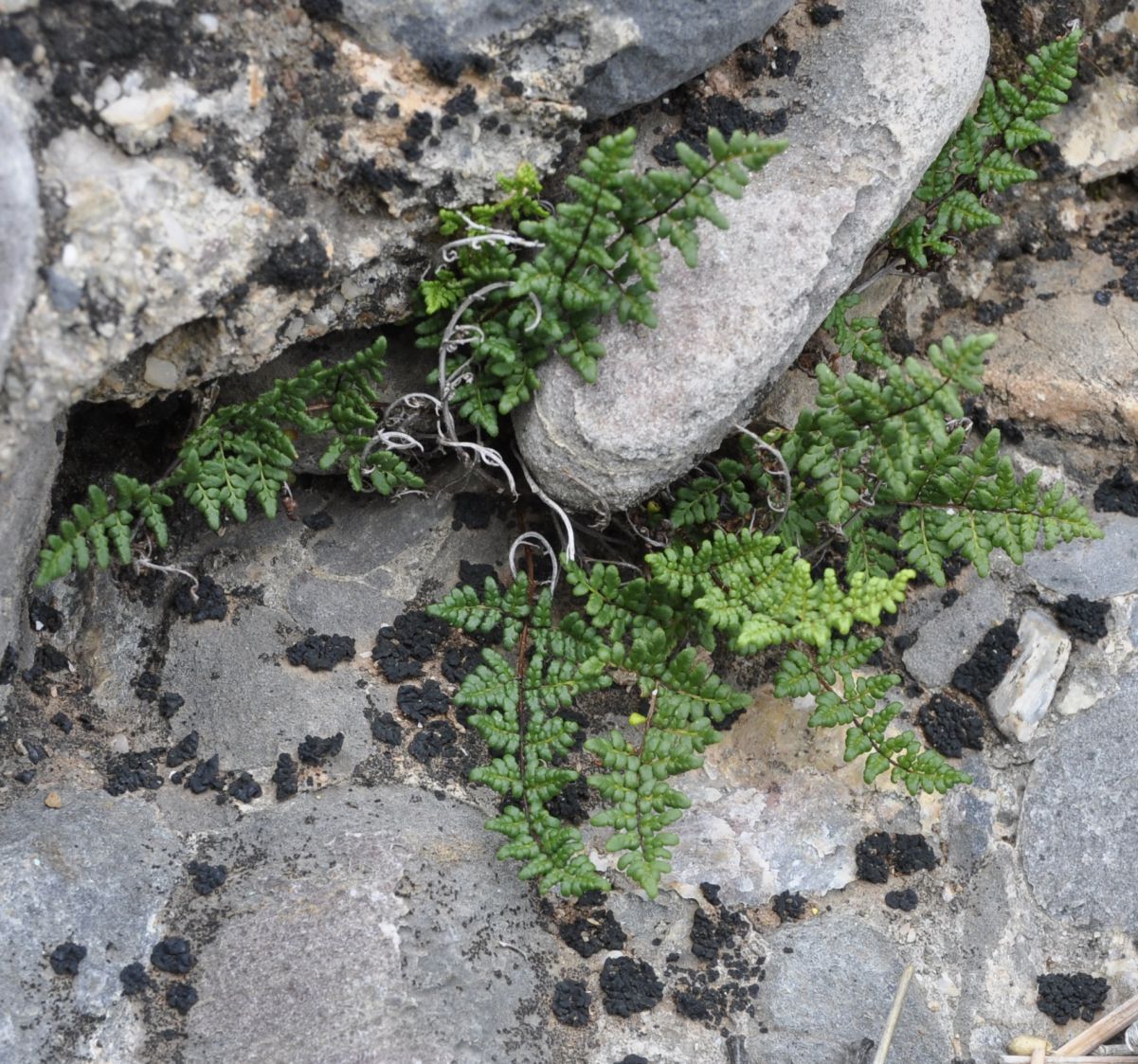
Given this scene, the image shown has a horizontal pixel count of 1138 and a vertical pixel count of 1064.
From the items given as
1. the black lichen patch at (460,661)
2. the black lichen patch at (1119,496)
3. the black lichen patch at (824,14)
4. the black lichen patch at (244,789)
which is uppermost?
the black lichen patch at (824,14)

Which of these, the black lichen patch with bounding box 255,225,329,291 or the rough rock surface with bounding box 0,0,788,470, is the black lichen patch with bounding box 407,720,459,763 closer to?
the rough rock surface with bounding box 0,0,788,470

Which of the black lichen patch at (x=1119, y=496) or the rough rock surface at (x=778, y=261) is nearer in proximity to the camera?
the rough rock surface at (x=778, y=261)

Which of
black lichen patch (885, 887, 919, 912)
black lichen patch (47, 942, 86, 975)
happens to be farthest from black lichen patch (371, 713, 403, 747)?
black lichen patch (885, 887, 919, 912)

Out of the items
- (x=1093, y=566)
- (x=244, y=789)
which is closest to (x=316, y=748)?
(x=244, y=789)

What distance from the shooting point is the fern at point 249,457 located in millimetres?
3424

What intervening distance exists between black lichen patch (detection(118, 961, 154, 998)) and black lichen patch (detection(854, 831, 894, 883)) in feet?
6.77

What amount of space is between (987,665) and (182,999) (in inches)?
104

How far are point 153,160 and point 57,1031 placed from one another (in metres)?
2.20

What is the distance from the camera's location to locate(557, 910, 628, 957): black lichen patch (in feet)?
11.4

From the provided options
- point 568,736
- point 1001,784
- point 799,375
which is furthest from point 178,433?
point 1001,784

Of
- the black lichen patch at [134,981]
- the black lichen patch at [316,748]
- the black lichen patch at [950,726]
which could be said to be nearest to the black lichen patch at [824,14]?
the black lichen patch at [950,726]

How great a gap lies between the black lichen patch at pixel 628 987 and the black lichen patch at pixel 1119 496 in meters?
2.25

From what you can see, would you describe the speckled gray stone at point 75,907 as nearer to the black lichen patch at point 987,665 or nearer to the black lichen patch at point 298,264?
the black lichen patch at point 298,264

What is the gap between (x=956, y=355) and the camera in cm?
339
